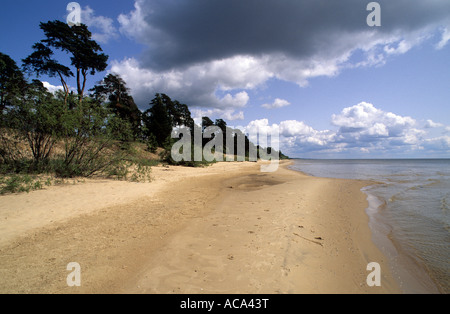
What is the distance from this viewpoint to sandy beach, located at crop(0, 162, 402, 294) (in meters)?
3.02

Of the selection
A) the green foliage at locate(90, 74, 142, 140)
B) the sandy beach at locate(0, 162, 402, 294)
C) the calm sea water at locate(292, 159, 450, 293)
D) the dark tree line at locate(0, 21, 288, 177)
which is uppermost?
the green foliage at locate(90, 74, 142, 140)

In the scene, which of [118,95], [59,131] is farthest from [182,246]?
[118,95]

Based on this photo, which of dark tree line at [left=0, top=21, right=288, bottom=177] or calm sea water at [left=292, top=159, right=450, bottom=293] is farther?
dark tree line at [left=0, top=21, right=288, bottom=177]

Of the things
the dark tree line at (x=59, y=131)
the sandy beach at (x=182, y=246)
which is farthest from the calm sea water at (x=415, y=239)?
the dark tree line at (x=59, y=131)

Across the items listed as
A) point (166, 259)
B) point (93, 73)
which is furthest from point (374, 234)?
point (93, 73)

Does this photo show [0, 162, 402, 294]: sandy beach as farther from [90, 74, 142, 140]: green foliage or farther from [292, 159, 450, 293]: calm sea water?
[90, 74, 142, 140]: green foliage

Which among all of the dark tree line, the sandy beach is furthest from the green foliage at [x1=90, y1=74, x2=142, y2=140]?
the sandy beach

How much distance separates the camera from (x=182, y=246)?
4195 millimetres

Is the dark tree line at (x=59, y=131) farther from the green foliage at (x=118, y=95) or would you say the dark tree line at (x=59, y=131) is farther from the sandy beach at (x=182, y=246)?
the green foliage at (x=118, y=95)

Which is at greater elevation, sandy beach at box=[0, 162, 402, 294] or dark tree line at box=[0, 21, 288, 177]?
dark tree line at box=[0, 21, 288, 177]

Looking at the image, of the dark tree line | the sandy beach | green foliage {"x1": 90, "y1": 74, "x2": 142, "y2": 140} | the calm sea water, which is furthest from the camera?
green foliage {"x1": 90, "y1": 74, "x2": 142, "y2": 140}

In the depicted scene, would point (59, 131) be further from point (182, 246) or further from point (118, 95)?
point (118, 95)

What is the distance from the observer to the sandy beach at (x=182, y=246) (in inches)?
119

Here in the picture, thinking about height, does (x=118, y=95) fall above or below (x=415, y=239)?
above
